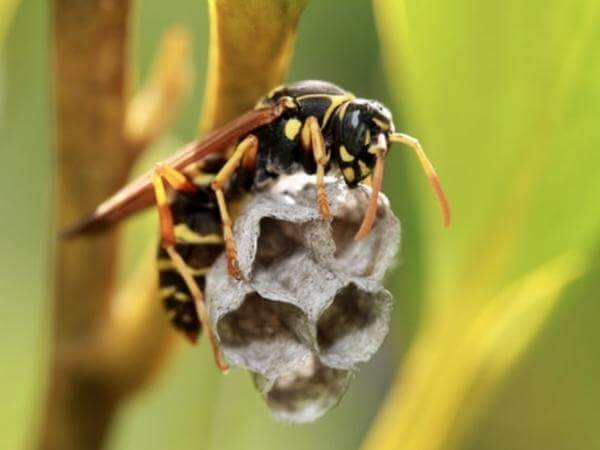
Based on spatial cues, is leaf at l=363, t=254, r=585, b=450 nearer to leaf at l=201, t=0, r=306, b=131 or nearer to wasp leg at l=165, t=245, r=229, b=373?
wasp leg at l=165, t=245, r=229, b=373

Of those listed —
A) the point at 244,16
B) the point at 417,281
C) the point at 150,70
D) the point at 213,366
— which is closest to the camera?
the point at 244,16

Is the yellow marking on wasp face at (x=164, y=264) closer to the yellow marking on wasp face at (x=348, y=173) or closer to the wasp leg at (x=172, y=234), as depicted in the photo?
the wasp leg at (x=172, y=234)

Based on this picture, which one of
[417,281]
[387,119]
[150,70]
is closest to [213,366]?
[417,281]

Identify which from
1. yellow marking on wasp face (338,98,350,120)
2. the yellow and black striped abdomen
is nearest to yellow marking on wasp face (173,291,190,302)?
the yellow and black striped abdomen

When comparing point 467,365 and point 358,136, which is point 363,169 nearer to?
point 358,136

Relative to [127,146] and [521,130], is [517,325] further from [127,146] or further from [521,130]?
[127,146]

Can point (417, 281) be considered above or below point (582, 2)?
below

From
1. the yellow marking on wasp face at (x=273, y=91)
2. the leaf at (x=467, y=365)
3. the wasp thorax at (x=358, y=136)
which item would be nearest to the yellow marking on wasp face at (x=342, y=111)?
the wasp thorax at (x=358, y=136)
